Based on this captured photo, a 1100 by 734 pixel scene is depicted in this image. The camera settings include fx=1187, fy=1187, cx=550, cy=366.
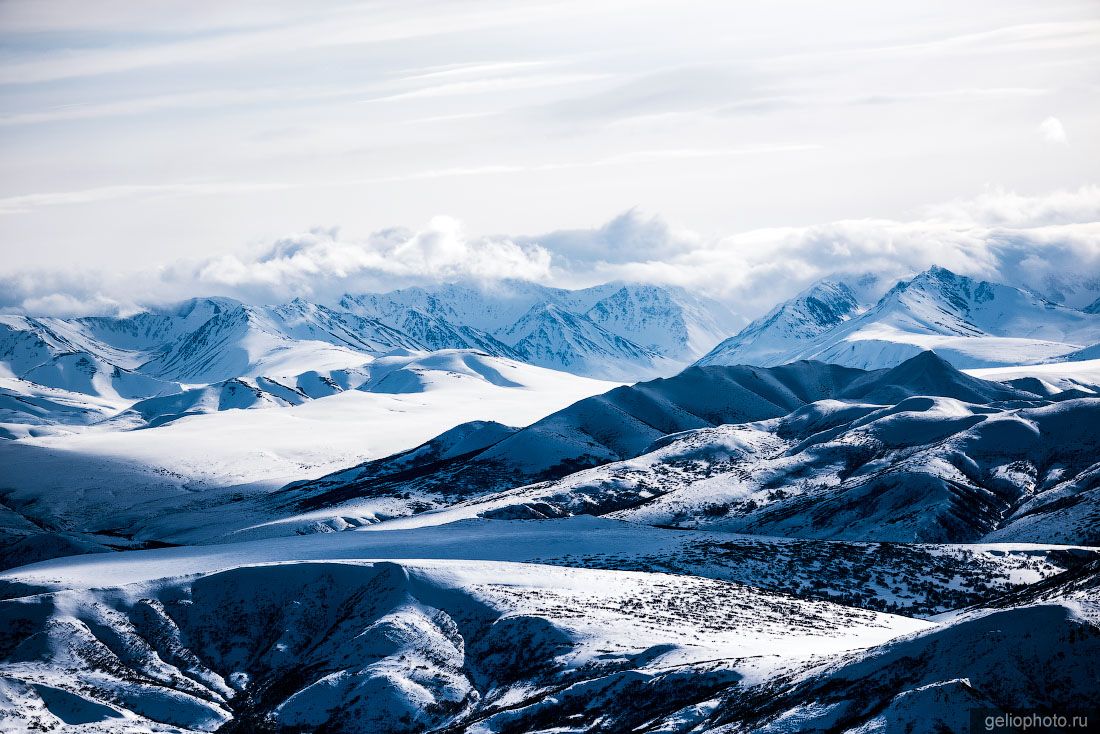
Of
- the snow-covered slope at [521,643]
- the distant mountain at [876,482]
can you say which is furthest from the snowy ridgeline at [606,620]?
the distant mountain at [876,482]

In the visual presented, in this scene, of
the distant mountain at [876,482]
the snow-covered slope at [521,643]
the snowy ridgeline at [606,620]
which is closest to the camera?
the snow-covered slope at [521,643]

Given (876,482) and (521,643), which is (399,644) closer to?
(521,643)

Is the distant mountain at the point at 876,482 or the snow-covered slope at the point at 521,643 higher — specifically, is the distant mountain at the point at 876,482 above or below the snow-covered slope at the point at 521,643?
below

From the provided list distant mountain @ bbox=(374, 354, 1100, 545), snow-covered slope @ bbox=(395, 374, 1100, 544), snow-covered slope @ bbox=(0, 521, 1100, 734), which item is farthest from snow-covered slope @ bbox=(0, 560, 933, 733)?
snow-covered slope @ bbox=(395, 374, 1100, 544)

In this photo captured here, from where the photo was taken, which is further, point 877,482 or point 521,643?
point 877,482

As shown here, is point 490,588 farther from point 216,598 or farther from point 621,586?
point 216,598

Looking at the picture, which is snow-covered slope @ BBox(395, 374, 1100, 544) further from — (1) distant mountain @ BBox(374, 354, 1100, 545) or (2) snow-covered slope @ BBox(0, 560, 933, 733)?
(2) snow-covered slope @ BBox(0, 560, 933, 733)

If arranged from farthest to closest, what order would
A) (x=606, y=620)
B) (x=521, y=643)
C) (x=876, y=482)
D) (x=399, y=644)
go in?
(x=876, y=482) → (x=606, y=620) → (x=399, y=644) → (x=521, y=643)

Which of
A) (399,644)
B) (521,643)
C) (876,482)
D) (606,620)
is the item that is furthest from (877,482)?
(399,644)

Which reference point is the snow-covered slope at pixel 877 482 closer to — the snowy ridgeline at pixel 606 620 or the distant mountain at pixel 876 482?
the distant mountain at pixel 876 482

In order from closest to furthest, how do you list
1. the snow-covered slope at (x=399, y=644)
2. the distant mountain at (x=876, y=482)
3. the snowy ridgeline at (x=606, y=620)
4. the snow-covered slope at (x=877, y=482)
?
the snowy ridgeline at (x=606, y=620), the snow-covered slope at (x=399, y=644), the distant mountain at (x=876, y=482), the snow-covered slope at (x=877, y=482)

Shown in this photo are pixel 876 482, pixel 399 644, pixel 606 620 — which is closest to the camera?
pixel 399 644
